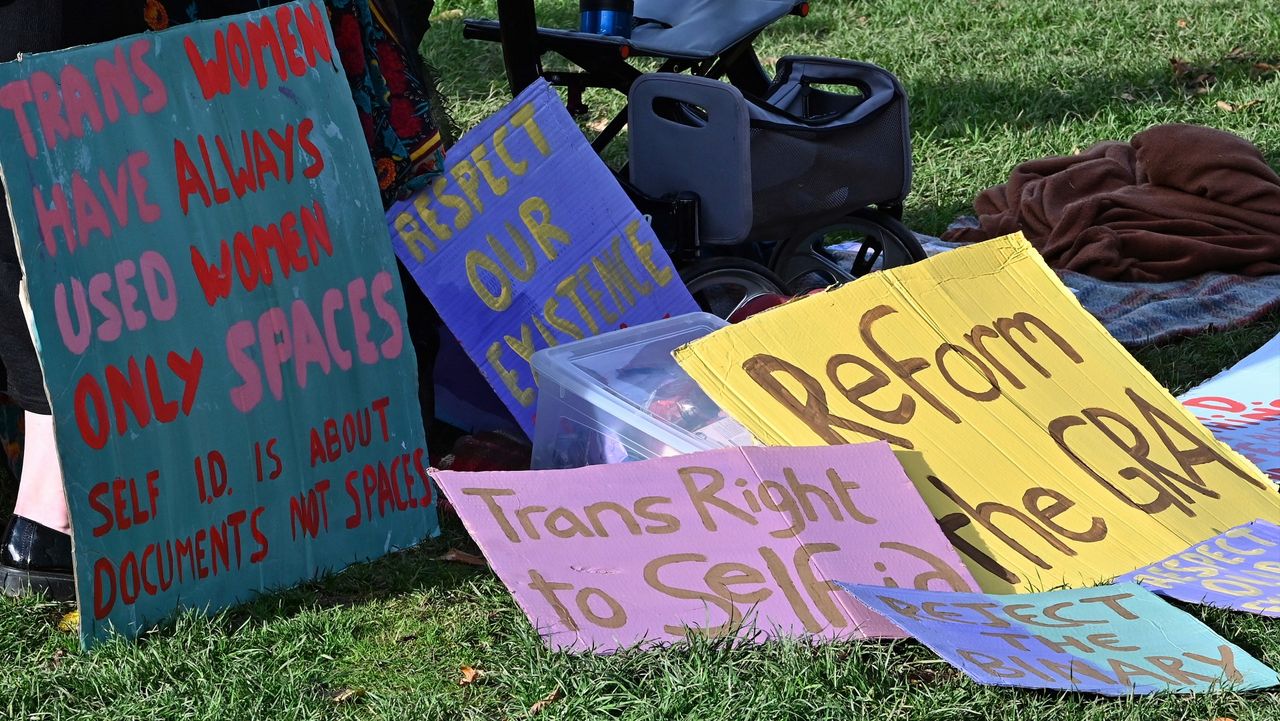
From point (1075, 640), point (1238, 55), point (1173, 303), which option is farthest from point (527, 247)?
point (1238, 55)

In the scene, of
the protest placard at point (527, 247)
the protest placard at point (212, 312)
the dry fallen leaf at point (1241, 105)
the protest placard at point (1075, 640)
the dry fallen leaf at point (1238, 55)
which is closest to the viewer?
the protest placard at point (1075, 640)

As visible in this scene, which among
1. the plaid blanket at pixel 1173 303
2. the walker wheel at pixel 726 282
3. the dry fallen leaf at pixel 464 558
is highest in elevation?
the walker wheel at pixel 726 282

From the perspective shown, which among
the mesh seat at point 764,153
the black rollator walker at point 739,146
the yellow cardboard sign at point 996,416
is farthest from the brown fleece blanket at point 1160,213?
the yellow cardboard sign at point 996,416

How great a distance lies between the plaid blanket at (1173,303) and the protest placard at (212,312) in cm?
230

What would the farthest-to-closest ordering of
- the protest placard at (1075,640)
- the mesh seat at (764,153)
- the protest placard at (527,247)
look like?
the mesh seat at (764,153), the protest placard at (527,247), the protest placard at (1075,640)

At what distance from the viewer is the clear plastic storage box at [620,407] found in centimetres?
268

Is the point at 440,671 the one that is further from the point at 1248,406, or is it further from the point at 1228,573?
the point at 1248,406

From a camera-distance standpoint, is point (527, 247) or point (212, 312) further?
point (527, 247)

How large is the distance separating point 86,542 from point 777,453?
46.6 inches

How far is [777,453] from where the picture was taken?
2510mm

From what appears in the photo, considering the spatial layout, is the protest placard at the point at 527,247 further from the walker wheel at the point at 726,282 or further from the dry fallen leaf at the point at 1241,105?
the dry fallen leaf at the point at 1241,105

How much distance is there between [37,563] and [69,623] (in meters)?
0.16

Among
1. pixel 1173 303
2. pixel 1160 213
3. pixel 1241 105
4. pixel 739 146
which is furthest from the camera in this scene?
pixel 1241 105

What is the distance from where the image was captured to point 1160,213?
4.68 metres
